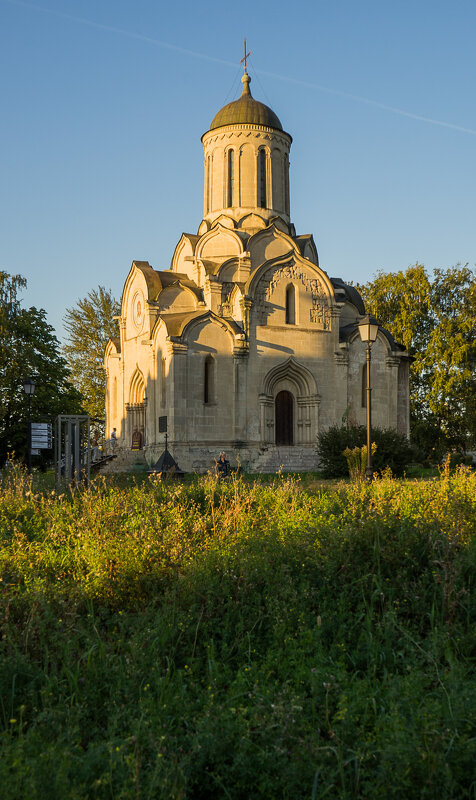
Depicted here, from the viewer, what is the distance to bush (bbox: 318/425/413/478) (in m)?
20.4

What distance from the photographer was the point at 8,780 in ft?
10.2

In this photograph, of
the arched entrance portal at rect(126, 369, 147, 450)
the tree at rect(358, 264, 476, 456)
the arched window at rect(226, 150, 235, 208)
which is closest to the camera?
the arched window at rect(226, 150, 235, 208)

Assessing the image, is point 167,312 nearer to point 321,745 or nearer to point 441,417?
point 441,417

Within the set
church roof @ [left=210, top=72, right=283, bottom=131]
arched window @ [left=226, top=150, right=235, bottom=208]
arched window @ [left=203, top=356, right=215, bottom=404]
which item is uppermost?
church roof @ [left=210, top=72, right=283, bottom=131]

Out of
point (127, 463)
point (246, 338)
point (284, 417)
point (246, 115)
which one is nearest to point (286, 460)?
point (284, 417)

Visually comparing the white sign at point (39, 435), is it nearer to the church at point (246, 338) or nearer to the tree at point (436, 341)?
the church at point (246, 338)

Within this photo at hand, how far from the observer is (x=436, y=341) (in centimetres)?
3759

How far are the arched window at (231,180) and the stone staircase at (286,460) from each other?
1140 cm

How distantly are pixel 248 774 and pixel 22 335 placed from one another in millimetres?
30139

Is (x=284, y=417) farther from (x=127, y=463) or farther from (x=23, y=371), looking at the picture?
(x=23, y=371)

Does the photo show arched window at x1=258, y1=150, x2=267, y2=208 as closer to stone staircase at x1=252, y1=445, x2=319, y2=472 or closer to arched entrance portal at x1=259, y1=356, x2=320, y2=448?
arched entrance portal at x1=259, y1=356, x2=320, y2=448

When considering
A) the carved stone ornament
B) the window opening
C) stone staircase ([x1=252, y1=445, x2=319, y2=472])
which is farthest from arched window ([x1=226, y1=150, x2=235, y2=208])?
stone staircase ([x1=252, y1=445, x2=319, y2=472])

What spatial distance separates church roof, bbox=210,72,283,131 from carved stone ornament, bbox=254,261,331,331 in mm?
7344

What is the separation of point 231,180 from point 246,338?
8.25 meters
